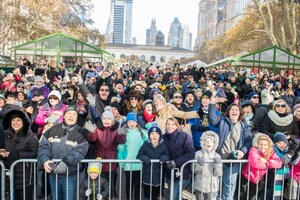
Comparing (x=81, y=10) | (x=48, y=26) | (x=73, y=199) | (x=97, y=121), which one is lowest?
(x=73, y=199)

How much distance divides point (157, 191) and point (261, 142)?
166 cm

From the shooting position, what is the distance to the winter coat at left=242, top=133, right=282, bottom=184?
204 inches

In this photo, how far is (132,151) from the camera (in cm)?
547

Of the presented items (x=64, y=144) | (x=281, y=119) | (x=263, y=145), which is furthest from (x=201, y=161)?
(x=281, y=119)

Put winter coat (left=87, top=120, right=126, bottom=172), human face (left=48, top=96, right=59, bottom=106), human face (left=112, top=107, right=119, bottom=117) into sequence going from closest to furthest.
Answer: winter coat (left=87, top=120, right=126, bottom=172) < human face (left=112, top=107, right=119, bottom=117) < human face (left=48, top=96, right=59, bottom=106)

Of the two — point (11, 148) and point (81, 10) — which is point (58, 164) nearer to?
point (11, 148)

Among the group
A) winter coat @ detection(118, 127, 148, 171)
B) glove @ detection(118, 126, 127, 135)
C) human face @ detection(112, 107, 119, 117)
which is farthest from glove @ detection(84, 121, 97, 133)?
human face @ detection(112, 107, 119, 117)

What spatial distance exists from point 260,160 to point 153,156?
148 cm

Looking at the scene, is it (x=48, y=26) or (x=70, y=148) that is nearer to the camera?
(x=70, y=148)

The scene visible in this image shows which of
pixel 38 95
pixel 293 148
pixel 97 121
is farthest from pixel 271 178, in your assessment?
pixel 38 95

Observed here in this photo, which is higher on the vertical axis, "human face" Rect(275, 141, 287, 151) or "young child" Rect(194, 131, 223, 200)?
"human face" Rect(275, 141, 287, 151)

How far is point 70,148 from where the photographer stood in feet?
16.4

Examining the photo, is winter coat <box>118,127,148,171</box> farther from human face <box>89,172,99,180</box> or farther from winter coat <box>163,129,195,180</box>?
human face <box>89,172,99,180</box>

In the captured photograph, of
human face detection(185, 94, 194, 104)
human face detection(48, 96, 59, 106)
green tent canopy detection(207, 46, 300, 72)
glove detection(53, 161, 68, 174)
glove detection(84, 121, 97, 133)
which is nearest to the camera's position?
glove detection(53, 161, 68, 174)
